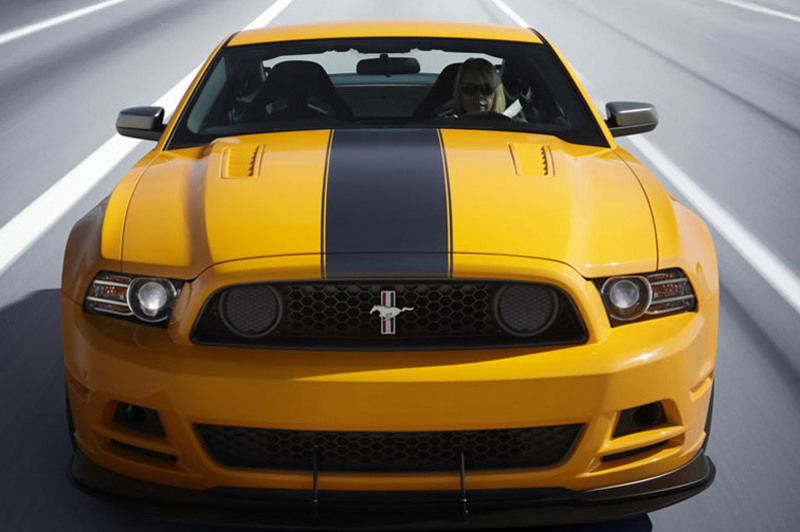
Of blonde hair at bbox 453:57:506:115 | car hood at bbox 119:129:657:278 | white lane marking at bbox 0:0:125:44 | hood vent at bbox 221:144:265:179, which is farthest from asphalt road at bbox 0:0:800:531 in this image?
blonde hair at bbox 453:57:506:115

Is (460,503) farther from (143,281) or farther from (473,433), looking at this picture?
(143,281)

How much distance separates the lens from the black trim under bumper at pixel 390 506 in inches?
109

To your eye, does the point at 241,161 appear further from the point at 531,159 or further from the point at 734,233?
the point at 734,233

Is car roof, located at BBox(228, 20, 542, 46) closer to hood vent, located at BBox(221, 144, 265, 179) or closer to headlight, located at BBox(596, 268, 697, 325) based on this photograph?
hood vent, located at BBox(221, 144, 265, 179)

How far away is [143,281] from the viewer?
298 centimetres

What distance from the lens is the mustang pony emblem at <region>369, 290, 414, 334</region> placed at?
2.85 meters

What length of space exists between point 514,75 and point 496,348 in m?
2.56

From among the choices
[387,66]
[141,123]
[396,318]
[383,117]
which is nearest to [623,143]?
[387,66]

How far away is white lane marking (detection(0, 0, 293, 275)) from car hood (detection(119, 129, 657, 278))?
8.71ft

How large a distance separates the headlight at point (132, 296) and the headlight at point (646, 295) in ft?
3.75

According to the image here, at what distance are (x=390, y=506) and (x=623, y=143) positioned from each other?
7223mm

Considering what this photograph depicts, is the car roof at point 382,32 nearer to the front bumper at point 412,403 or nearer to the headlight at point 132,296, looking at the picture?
the headlight at point 132,296

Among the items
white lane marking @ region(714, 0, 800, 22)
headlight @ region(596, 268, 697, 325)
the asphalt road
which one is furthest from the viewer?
white lane marking @ region(714, 0, 800, 22)

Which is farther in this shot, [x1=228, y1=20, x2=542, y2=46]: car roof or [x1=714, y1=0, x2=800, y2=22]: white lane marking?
[x1=714, y1=0, x2=800, y2=22]: white lane marking
